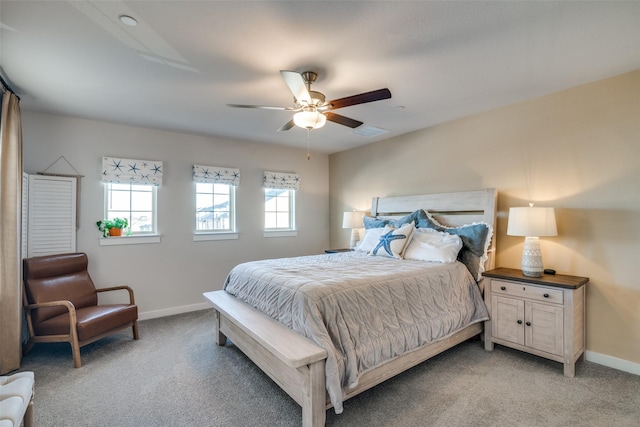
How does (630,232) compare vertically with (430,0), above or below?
below

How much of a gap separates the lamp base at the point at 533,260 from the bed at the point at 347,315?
39 centimetres

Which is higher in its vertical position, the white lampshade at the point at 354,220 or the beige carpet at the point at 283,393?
the white lampshade at the point at 354,220

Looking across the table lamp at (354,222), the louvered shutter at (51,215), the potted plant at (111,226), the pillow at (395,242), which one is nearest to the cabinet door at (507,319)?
the pillow at (395,242)

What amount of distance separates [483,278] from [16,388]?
366 cm

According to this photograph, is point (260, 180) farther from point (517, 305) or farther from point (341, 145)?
point (517, 305)

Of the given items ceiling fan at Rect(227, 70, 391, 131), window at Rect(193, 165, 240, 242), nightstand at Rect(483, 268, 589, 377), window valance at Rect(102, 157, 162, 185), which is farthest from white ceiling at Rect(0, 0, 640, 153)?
nightstand at Rect(483, 268, 589, 377)

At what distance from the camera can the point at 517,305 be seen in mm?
2828

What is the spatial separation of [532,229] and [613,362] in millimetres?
1362

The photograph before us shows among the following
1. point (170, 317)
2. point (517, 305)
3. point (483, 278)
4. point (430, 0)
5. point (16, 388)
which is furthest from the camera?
point (170, 317)

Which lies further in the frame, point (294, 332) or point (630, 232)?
point (630, 232)

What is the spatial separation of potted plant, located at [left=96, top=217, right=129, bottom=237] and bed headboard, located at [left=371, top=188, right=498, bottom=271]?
3647mm

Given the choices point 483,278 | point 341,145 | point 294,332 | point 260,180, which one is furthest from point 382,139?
point 294,332

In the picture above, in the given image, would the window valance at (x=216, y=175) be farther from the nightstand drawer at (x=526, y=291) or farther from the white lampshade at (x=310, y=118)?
the nightstand drawer at (x=526, y=291)

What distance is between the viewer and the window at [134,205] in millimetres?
3926
